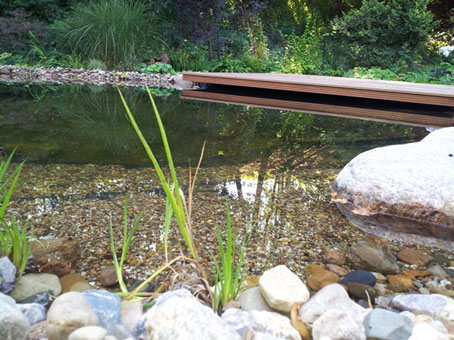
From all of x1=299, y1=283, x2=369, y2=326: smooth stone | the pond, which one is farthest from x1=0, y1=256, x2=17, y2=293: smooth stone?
x1=299, y1=283, x2=369, y2=326: smooth stone

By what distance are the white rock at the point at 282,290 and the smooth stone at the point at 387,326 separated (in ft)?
0.80

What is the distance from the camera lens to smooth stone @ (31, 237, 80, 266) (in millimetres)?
1611

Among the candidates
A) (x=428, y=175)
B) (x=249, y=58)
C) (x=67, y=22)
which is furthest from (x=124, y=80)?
(x=428, y=175)

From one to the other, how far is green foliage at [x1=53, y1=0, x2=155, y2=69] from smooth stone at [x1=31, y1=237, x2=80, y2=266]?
6.88 m

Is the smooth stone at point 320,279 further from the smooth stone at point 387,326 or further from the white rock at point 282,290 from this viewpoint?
the smooth stone at point 387,326

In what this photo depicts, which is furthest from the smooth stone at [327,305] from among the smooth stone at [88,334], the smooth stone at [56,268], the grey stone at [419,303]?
the smooth stone at [56,268]

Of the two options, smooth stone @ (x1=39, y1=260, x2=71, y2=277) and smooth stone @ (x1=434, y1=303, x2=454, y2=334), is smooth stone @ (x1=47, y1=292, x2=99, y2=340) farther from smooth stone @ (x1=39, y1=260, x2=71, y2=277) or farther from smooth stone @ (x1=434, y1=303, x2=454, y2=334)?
smooth stone @ (x1=434, y1=303, x2=454, y2=334)

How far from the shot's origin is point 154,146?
3.29 meters

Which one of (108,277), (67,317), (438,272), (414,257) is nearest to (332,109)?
(414,257)

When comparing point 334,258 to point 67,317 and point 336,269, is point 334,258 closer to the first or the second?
point 336,269

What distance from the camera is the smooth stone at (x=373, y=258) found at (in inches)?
65.7

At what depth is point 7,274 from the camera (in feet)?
4.50

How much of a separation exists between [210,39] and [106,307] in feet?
27.4

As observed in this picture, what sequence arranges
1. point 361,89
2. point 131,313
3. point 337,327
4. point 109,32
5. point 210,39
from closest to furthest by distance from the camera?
point 337,327, point 131,313, point 361,89, point 109,32, point 210,39
